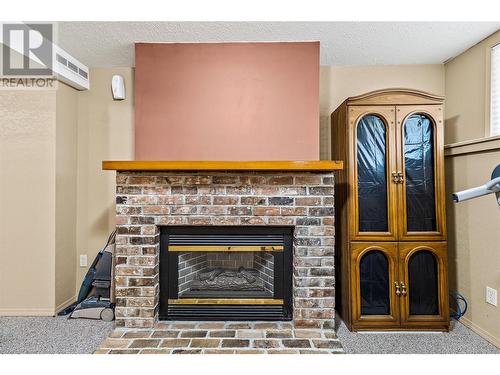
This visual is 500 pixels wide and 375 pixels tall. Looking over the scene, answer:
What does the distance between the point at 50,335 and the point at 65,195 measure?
1142 millimetres

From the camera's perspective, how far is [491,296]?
2.43 meters

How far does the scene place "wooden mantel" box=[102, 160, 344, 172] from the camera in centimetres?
236

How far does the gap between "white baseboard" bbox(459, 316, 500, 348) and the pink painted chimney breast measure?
191 cm

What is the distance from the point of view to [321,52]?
9.26 feet

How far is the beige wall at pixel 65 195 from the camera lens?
287 centimetres

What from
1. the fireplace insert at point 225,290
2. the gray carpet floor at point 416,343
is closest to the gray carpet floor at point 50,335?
the fireplace insert at point 225,290

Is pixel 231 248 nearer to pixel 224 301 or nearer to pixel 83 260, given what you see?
pixel 224 301

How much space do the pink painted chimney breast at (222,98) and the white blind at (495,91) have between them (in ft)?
4.31

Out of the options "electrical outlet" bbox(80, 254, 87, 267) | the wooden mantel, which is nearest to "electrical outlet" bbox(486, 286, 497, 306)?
the wooden mantel

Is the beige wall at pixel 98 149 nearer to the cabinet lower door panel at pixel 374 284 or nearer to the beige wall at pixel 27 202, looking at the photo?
the beige wall at pixel 27 202

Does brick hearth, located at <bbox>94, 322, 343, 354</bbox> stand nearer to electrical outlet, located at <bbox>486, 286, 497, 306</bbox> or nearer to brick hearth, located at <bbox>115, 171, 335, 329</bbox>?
brick hearth, located at <bbox>115, 171, 335, 329</bbox>

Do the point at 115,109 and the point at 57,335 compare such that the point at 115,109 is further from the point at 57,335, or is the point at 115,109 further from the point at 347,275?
the point at 347,275
